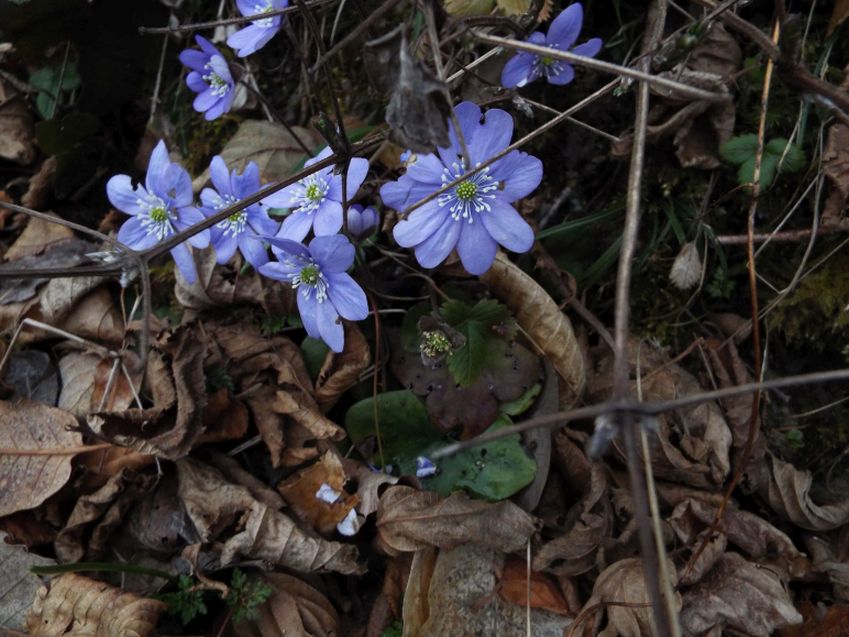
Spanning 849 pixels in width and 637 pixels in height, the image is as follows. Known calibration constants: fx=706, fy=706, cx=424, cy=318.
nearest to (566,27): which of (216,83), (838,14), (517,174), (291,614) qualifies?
(517,174)

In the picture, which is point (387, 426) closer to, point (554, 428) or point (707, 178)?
point (554, 428)

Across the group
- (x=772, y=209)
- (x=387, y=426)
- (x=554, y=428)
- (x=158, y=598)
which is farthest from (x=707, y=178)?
(x=158, y=598)

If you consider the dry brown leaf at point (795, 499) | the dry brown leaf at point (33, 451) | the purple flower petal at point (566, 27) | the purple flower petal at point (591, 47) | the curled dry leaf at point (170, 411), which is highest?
the purple flower petal at point (566, 27)

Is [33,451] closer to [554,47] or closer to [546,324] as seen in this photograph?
[546,324]

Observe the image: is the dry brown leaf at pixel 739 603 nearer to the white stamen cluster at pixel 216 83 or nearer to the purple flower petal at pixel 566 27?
the purple flower petal at pixel 566 27

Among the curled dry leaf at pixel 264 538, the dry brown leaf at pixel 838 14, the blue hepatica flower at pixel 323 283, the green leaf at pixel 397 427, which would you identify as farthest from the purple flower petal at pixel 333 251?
the dry brown leaf at pixel 838 14

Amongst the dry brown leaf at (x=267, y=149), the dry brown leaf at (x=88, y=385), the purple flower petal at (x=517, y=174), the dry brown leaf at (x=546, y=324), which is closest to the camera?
the purple flower petal at (x=517, y=174)
